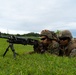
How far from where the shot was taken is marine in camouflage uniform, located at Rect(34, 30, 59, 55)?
13.0m

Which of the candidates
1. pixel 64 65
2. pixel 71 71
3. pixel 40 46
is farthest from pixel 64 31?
pixel 71 71

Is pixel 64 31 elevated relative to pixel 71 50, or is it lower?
elevated

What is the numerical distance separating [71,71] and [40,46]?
468 cm

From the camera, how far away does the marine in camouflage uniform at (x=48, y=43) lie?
13.0 metres

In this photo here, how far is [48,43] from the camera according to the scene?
521 inches

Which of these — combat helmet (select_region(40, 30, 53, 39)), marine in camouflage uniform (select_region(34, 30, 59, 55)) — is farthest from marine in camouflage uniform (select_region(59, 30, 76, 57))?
combat helmet (select_region(40, 30, 53, 39))

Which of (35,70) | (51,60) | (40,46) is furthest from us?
(40,46)

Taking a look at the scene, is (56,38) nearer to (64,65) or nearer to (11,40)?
(11,40)

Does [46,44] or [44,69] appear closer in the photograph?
[44,69]

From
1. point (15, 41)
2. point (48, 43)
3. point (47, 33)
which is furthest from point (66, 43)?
point (15, 41)

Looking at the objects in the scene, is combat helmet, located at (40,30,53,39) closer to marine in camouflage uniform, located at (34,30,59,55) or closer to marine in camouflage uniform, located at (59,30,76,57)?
marine in camouflage uniform, located at (34,30,59,55)

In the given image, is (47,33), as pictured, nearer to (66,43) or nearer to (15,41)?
(66,43)

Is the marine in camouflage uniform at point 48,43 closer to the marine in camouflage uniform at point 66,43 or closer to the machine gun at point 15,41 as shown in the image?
the marine in camouflage uniform at point 66,43

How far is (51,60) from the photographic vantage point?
10586 millimetres
